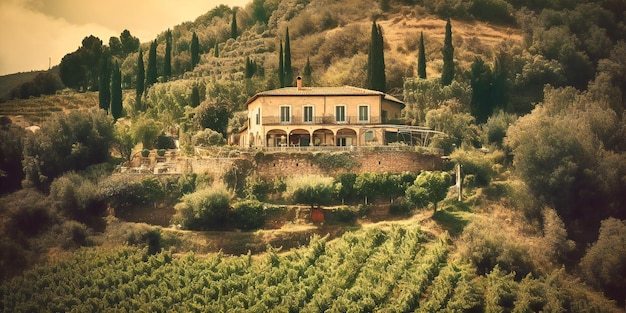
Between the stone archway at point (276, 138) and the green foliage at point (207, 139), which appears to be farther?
the green foliage at point (207, 139)

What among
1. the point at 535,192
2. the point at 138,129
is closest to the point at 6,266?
the point at 138,129

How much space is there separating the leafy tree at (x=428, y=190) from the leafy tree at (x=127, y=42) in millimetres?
47618

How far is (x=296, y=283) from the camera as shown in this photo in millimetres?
41531

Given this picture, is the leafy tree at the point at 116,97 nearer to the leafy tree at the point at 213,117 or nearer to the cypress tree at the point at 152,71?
the cypress tree at the point at 152,71

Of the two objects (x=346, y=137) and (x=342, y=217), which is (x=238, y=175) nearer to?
(x=342, y=217)

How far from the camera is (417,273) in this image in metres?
40.9

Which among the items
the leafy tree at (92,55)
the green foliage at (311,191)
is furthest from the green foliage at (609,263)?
the leafy tree at (92,55)

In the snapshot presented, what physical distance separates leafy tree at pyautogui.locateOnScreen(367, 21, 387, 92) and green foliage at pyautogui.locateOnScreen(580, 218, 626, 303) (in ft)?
60.8

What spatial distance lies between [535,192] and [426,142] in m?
7.53

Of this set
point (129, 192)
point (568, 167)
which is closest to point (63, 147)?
point (129, 192)

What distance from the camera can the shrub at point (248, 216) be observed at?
47312 mm

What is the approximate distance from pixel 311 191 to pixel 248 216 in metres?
3.32

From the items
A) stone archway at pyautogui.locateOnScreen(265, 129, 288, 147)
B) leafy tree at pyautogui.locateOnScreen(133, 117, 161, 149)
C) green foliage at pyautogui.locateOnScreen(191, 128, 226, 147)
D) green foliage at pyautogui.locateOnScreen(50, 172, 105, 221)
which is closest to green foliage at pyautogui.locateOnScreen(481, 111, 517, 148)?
stone archway at pyautogui.locateOnScreen(265, 129, 288, 147)

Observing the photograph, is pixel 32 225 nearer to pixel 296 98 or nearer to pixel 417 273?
pixel 296 98
